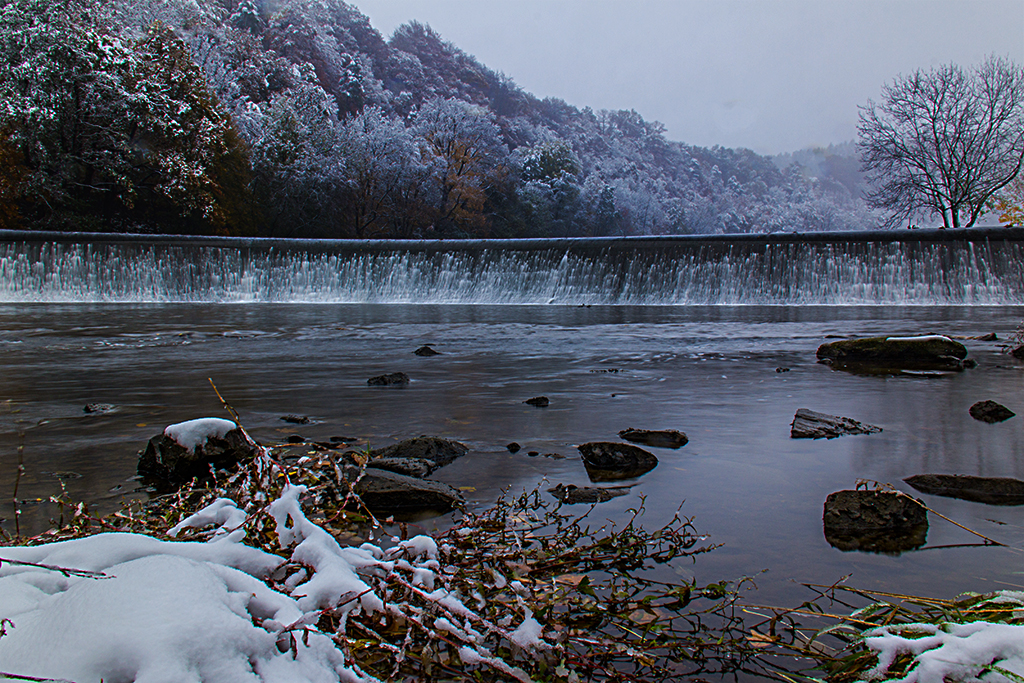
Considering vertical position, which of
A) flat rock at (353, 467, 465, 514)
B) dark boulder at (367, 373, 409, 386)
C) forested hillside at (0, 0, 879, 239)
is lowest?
dark boulder at (367, 373, 409, 386)

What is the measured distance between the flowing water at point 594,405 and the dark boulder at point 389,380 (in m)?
0.11

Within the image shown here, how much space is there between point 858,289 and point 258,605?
788 inches

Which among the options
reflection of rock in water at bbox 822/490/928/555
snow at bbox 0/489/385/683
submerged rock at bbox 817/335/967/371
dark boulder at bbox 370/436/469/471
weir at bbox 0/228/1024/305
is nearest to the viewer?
snow at bbox 0/489/385/683

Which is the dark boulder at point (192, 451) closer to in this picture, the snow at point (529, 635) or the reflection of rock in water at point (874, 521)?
the snow at point (529, 635)

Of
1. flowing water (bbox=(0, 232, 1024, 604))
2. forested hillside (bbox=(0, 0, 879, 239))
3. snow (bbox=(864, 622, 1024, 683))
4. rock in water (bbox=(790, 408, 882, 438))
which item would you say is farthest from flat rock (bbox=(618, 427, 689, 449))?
forested hillside (bbox=(0, 0, 879, 239))

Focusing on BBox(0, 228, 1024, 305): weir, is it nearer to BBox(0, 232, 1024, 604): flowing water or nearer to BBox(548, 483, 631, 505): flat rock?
BBox(0, 232, 1024, 604): flowing water

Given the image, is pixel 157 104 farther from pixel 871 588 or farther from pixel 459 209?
pixel 871 588

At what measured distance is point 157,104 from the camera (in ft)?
110

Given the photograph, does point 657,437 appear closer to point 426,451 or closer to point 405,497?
point 426,451

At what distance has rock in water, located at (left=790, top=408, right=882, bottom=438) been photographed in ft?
12.6

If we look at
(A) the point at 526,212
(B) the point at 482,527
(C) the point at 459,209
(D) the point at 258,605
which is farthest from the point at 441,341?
(A) the point at 526,212

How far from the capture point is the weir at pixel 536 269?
59.1ft

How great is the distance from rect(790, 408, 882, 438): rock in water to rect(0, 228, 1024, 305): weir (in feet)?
50.3

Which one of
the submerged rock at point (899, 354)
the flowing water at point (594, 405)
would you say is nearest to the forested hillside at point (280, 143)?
the flowing water at point (594, 405)
